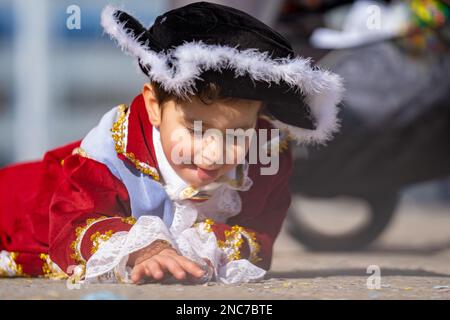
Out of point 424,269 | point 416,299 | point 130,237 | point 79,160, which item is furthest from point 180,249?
point 424,269

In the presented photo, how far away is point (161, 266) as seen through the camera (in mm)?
1224

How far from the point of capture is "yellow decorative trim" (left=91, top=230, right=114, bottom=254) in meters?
1.28

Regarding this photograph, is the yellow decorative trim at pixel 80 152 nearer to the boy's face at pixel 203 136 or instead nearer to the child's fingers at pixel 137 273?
the boy's face at pixel 203 136

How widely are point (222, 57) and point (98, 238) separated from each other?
34 centimetres

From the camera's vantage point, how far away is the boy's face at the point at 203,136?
1.27m

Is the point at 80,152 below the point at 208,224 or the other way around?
the other way around

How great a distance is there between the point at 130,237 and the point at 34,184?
0.43 metres

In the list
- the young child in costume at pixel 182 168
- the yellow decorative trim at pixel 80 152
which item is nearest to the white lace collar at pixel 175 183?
the young child in costume at pixel 182 168

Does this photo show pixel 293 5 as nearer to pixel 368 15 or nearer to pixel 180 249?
pixel 368 15

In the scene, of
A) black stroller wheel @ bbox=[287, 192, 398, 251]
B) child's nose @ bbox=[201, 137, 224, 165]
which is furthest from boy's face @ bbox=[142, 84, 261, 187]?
black stroller wheel @ bbox=[287, 192, 398, 251]

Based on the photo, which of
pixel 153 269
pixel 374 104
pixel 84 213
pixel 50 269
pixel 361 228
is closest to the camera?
pixel 153 269

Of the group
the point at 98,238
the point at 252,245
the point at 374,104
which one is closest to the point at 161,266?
the point at 98,238

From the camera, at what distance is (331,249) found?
2.40 metres

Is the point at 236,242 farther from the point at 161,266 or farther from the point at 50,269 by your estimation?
the point at 50,269
